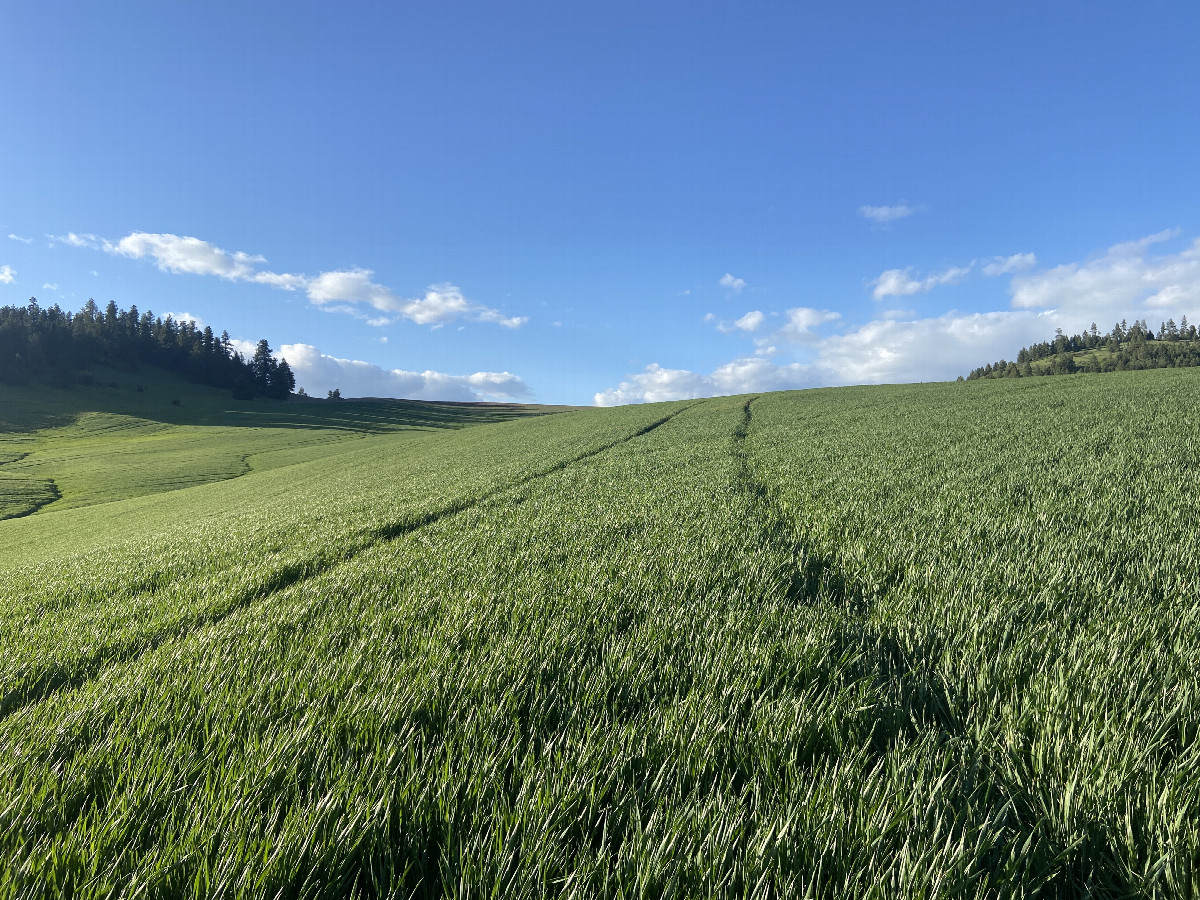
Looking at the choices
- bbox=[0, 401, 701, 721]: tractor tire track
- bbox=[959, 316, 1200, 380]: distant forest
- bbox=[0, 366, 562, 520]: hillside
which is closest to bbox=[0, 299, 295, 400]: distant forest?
bbox=[0, 366, 562, 520]: hillside

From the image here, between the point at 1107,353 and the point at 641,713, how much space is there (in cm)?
16343

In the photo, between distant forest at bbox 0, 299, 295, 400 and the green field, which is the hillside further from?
the green field

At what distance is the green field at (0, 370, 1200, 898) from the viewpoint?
153cm

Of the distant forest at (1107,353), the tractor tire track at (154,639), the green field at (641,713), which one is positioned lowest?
the tractor tire track at (154,639)

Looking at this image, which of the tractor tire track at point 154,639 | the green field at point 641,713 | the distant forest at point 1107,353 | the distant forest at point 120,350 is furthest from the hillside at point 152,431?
the distant forest at point 1107,353

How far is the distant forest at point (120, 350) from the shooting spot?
8188 cm

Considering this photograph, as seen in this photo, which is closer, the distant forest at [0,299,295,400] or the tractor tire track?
the tractor tire track

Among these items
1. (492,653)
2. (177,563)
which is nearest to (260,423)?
(177,563)

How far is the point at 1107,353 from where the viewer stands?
113438 mm

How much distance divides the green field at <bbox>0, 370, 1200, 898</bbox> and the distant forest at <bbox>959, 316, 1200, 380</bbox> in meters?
91.9

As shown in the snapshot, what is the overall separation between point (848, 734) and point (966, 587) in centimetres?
232

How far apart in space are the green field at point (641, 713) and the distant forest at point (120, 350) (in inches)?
4537

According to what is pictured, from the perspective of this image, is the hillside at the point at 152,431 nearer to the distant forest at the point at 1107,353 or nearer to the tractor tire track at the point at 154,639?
the tractor tire track at the point at 154,639

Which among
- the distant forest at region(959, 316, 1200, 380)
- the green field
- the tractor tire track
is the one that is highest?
the distant forest at region(959, 316, 1200, 380)
